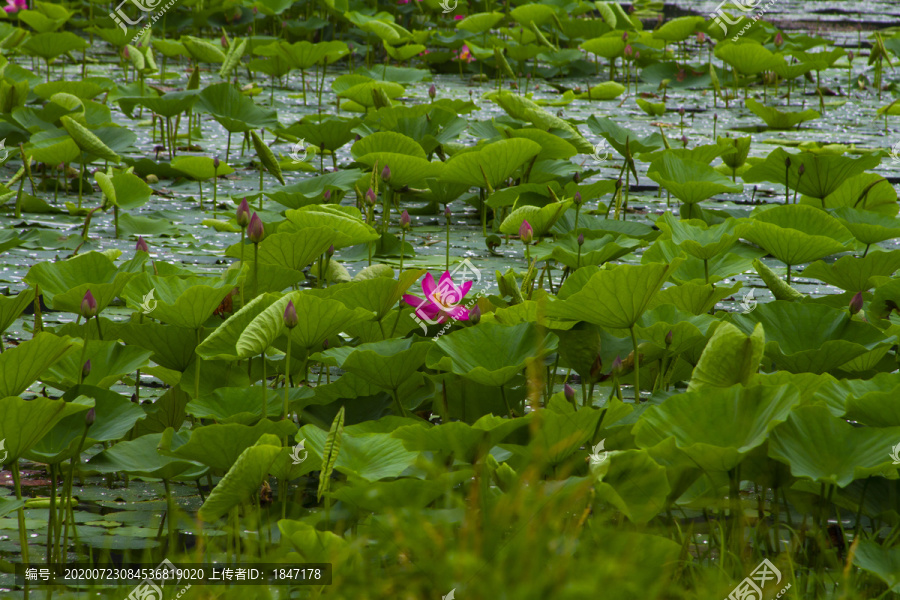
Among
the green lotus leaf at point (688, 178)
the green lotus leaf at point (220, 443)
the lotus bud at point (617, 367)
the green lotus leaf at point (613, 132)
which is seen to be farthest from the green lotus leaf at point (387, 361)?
the green lotus leaf at point (613, 132)

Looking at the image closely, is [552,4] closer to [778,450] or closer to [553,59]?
[553,59]

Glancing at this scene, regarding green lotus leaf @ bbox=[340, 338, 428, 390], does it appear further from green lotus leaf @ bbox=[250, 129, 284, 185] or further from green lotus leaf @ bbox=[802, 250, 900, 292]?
green lotus leaf @ bbox=[250, 129, 284, 185]

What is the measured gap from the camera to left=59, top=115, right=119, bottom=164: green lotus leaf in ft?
9.31

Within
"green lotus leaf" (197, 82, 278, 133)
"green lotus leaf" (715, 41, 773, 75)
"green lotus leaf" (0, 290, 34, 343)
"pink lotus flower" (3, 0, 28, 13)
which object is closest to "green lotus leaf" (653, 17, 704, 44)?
"green lotus leaf" (715, 41, 773, 75)

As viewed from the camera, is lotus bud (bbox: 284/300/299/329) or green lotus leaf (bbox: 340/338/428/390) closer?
lotus bud (bbox: 284/300/299/329)

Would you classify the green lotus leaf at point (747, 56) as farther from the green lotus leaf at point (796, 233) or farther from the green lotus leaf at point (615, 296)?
the green lotus leaf at point (615, 296)

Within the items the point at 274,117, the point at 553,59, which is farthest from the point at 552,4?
the point at 274,117

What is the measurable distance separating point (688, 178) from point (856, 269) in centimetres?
74

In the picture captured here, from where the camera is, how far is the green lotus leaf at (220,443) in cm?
→ 135

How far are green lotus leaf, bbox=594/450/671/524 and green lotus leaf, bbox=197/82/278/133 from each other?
2.65m

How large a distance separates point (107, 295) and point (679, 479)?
1.08 metres

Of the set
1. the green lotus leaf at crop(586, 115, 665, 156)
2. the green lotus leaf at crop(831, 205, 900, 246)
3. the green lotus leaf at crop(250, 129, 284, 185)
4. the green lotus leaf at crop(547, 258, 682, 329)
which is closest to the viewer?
the green lotus leaf at crop(547, 258, 682, 329)

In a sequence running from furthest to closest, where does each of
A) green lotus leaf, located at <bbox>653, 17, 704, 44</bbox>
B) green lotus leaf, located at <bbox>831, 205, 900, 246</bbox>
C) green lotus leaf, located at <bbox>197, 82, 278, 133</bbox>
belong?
green lotus leaf, located at <bbox>653, 17, 704, 44</bbox>, green lotus leaf, located at <bbox>197, 82, 278, 133</bbox>, green lotus leaf, located at <bbox>831, 205, 900, 246</bbox>

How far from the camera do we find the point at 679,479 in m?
1.32
